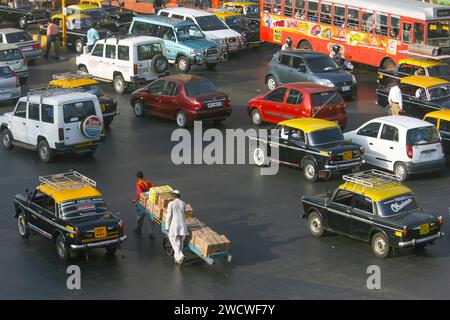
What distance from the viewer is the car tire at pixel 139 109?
32.8 meters

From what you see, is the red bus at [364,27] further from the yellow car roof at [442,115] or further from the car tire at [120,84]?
the car tire at [120,84]

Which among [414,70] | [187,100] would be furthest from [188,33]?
[414,70]

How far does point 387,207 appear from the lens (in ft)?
66.9

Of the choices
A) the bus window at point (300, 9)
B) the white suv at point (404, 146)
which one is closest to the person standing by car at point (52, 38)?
the bus window at point (300, 9)

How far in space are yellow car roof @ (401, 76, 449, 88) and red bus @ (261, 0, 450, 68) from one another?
3579 mm

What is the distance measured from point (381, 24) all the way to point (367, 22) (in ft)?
2.50

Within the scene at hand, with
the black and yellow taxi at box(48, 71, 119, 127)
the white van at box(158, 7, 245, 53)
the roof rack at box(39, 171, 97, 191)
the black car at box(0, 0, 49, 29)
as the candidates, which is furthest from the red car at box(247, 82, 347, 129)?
the black car at box(0, 0, 49, 29)

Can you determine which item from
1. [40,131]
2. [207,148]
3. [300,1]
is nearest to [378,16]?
[300,1]

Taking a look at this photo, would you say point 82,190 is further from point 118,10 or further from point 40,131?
point 118,10

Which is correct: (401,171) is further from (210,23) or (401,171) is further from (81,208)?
(210,23)

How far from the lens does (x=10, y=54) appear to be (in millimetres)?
38250

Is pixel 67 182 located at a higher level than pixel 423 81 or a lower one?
higher

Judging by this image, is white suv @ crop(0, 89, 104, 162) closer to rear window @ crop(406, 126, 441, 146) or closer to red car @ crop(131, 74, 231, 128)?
red car @ crop(131, 74, 231, 128)

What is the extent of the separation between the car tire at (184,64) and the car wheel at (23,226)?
62.3ft
